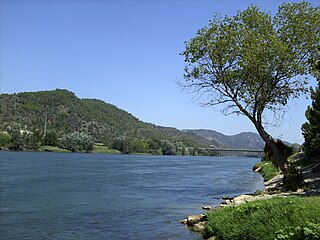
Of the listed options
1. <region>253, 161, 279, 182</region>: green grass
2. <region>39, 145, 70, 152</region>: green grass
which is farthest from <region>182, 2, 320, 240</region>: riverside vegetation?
<region>39, 145, 70, 152</region>: green grass

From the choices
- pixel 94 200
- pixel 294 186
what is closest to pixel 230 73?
pixel 294 186

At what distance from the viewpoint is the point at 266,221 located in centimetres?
1409

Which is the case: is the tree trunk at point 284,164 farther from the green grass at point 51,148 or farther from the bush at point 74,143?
the bush at point 74,143

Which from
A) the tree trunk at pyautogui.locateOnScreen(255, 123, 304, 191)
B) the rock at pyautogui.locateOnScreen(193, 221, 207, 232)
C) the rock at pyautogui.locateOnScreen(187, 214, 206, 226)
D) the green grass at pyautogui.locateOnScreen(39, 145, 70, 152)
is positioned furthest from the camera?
the green grass at pyautogui.locateOnScreen(39, 145, 70, 152)

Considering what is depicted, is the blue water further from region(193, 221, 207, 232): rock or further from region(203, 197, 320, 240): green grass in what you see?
region(203, 197, 320, 240): green grass

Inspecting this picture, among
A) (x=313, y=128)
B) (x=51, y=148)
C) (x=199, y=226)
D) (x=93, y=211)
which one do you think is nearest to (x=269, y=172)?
(x=313, y=128)

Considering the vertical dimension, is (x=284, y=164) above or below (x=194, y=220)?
above

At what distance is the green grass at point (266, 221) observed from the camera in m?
12.1

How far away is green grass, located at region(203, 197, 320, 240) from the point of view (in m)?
12.1

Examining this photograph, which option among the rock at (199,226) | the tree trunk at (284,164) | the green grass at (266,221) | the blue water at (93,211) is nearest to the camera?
the green grass at (266,221)

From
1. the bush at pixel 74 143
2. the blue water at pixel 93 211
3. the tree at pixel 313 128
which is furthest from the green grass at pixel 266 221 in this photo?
the bush at pixel 74 143

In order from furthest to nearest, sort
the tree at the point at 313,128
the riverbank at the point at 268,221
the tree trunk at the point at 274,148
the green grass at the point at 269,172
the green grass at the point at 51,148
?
the green grass at the point at 51,148 < the green grass at the point at 269,172 < the tree at the point at 313,128 < the tree trunk at the point at 274,148 < the riverbank at the point at 268,221

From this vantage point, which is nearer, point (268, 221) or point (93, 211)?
point (268, 221)

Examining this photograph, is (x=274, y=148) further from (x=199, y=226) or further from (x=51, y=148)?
(x=51, y=148)
